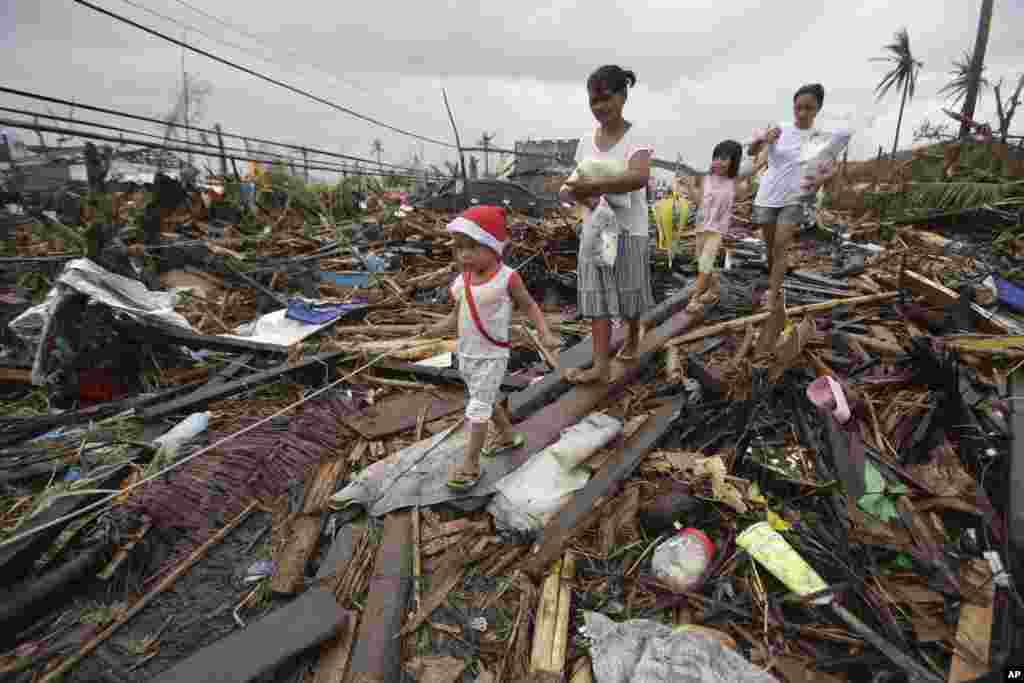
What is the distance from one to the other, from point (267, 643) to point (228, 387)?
2.69 m

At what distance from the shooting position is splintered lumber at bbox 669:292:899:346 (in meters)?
4.46

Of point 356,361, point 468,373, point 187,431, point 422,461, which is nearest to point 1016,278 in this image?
point 468,373

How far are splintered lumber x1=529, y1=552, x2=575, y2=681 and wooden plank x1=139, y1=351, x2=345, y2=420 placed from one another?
124 inches

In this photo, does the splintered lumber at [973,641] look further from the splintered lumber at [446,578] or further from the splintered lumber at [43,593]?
the splintered lumber at [43,593]

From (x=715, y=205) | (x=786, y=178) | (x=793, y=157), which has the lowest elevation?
(x=715, y=205)

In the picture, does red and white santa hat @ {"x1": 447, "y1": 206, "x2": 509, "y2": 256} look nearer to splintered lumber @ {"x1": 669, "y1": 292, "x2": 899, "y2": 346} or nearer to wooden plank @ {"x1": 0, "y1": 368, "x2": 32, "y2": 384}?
splintered lumber @ {"x1": 669, "y1": 292, "x2": 899, "y2": 346}

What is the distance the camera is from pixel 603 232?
10.00 feet

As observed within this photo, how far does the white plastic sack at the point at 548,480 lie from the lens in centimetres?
262

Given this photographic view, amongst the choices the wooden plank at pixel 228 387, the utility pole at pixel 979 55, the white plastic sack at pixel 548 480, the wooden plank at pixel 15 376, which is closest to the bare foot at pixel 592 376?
the white plastic sack at pixel 548 480

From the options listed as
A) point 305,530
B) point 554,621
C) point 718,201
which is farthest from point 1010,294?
point 305,530

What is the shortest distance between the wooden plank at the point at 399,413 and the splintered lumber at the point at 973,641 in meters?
3.18

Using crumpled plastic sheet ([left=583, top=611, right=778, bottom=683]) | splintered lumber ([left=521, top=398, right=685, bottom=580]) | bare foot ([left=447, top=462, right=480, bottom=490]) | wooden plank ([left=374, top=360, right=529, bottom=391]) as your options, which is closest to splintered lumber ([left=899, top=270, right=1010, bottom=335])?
A: splintered lumber ([left=521, top=398, right=685, bottom=580])

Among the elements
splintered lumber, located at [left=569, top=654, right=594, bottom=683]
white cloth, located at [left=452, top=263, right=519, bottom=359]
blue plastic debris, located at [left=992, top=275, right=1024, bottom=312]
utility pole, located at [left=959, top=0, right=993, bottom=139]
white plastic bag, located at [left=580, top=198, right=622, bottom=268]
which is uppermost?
utility pole, located at [left=959, top=0, right=993, bottom=139]

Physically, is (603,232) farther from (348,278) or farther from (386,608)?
→ (348,278)
